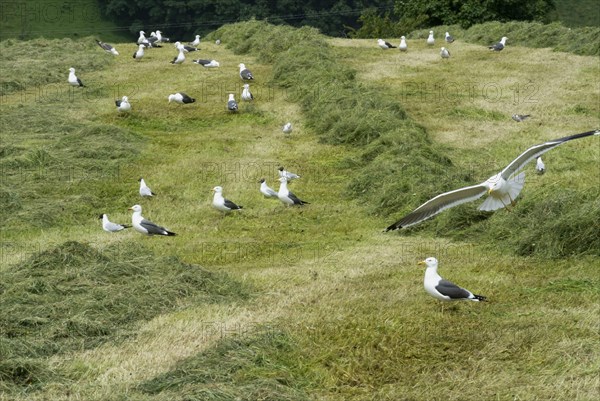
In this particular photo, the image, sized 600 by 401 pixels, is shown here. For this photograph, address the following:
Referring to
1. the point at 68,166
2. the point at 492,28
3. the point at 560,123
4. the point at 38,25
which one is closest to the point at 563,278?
the point at 68,166

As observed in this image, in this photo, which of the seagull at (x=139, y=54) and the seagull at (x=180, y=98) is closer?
the seagull at (x=180, y=98)

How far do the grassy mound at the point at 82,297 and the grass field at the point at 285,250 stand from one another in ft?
0.10

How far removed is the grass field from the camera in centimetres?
794

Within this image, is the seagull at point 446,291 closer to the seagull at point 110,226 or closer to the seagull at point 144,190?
the seagull at point 110,226

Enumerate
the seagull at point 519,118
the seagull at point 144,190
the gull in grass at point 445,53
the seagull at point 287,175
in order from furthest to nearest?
the gull in grass at point 445,53
the seagull at point 519,118
the seagull at point 287,175
the seagull at point 144,190

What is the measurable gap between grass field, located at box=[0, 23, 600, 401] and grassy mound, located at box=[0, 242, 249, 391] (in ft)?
0.10

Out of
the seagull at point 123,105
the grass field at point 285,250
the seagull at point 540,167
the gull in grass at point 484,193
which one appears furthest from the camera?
the seagull at point 123,105

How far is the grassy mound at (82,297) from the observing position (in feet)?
28.7

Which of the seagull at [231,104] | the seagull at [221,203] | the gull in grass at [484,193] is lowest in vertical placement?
the seagull at [231,104]

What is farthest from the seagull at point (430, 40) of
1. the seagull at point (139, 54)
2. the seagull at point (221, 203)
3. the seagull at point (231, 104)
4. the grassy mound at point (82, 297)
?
the grassy mound at point (82, 297)

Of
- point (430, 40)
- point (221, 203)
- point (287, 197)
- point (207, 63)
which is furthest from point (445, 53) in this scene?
point (221, 203)

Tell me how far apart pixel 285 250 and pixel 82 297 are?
400 centimetres

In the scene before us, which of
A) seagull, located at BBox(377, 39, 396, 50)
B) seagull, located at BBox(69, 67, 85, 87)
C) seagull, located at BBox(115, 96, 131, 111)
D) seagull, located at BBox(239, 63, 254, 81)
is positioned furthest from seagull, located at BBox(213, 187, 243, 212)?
seagull, located at BBox(377, 39, 396, 50)

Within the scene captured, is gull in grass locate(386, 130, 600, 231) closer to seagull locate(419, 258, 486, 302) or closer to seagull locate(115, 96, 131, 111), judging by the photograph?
seagull locate(419, 258, 486, 302)
